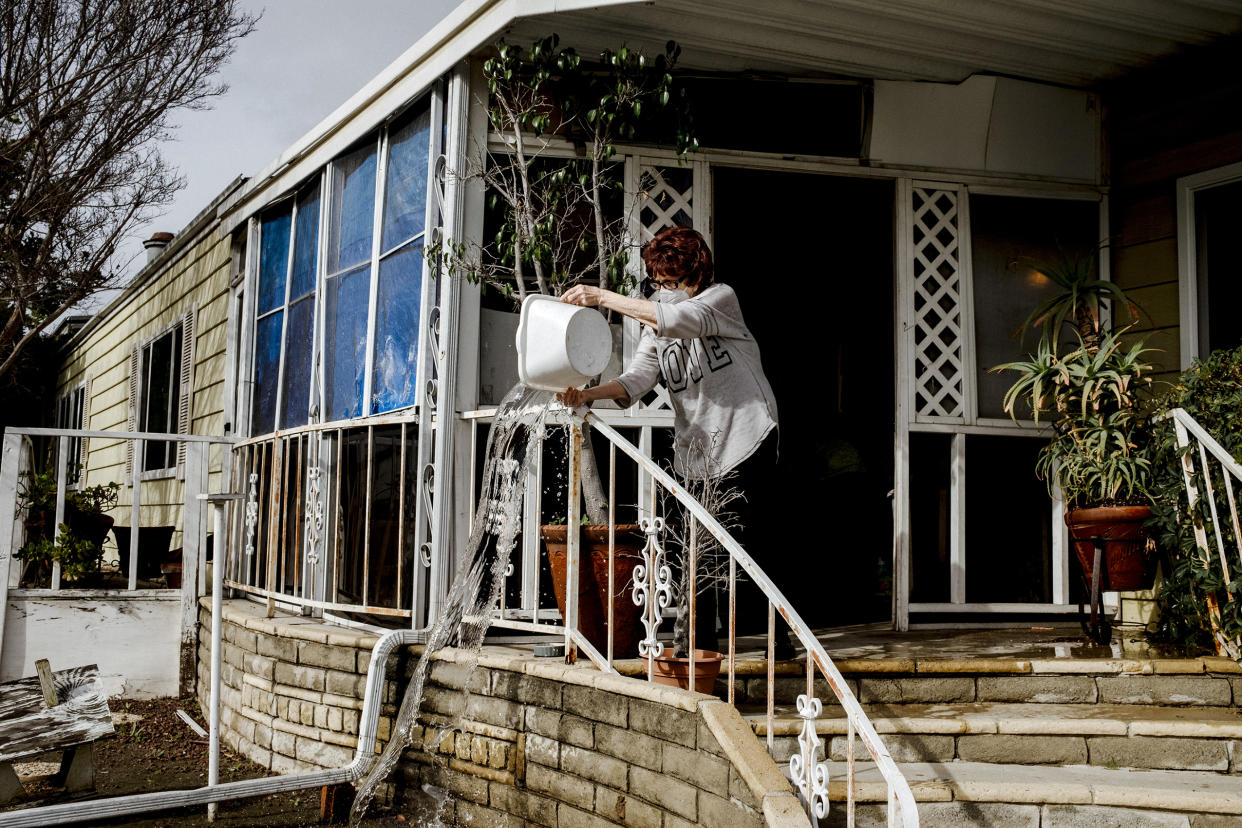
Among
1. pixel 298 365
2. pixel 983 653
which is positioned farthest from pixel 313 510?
pixel 983 653

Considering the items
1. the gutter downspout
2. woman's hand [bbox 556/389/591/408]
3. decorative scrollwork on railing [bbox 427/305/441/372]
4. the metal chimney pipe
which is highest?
the metal chimney pipe

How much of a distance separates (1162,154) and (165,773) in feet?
19.6

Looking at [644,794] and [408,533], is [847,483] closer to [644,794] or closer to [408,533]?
[408,533]

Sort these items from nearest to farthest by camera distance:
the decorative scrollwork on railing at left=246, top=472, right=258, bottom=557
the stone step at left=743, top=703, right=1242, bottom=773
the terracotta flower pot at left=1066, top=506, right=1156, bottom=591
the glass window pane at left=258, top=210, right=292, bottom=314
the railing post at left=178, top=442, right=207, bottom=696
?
the stone step at left=743, top=703, right=1242, bottom=773 < the terracotta flower pot at left=1066, top=506, right=1156, bottom=591 < the decorative scrollwork on railing at left=246, top=472, right=258, bottom=557 < the railing post at left=178, top=442, right=207, bottom=696 < the glass window pane at left=258, top=210, right=292, bottom=314

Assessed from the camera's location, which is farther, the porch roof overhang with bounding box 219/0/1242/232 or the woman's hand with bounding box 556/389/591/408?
the porch roof overhang with bounding box 219/0/1242/232

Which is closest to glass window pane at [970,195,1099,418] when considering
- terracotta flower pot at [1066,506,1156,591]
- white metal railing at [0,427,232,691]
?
terracotta flower pot at [1066,506,1156,591]

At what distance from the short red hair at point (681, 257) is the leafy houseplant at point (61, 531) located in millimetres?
4677

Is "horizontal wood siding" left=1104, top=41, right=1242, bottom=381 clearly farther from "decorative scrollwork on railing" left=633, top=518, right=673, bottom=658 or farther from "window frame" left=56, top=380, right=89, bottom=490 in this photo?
"window frame" left=56, top=380, right=89, bottom=490

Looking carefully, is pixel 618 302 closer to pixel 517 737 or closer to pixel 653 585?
pixel 653 585

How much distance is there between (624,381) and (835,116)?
242 cm

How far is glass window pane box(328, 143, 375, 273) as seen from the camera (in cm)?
614

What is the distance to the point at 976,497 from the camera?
593 cm

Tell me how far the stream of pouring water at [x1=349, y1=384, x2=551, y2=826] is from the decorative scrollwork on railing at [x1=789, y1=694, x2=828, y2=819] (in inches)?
70.9

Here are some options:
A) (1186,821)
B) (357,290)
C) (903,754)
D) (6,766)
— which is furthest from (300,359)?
(1186,821)
